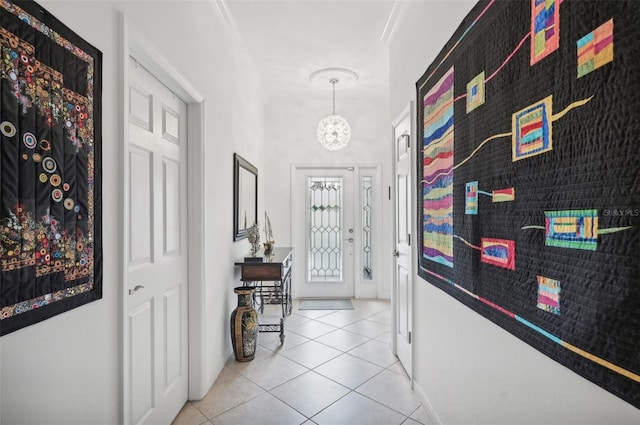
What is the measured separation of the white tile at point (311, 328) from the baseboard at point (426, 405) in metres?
1.35

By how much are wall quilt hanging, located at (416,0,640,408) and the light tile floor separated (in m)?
1.15

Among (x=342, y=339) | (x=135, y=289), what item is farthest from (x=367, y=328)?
(x=135, y=289)

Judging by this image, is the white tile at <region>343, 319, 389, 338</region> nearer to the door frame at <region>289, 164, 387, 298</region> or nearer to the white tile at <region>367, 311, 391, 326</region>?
the white tile at <region>367, 311, 391, 326</region>

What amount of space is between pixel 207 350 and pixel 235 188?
1405mm

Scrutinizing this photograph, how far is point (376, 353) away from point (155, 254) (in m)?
2.10

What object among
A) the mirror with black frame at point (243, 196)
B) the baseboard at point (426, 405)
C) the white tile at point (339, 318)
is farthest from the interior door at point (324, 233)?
the baseboard at point (426, 405)

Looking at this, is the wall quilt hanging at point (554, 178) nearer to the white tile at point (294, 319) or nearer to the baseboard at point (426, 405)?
the baseboard at point (426, 405)

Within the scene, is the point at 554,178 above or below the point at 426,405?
above

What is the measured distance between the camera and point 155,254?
1843mm

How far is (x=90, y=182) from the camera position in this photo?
1.21 metres

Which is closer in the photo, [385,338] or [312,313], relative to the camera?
[385,338]

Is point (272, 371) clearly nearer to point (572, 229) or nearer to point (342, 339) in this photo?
point (342, 339)

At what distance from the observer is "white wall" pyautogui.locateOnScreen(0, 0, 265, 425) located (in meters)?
0.97

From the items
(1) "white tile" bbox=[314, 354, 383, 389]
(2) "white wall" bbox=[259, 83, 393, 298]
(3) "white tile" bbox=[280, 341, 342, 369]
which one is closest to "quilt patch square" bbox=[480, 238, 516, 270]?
(1) "white tile" bbox=[314, 354, 383, 389]
